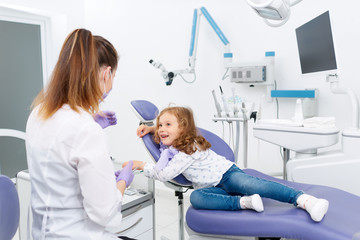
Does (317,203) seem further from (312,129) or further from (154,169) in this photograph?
(154,169)

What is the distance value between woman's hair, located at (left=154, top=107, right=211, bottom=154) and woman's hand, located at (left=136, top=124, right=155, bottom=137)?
1.2 inches

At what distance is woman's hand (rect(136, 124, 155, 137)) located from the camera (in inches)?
71.1

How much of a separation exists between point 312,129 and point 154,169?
0.87 m

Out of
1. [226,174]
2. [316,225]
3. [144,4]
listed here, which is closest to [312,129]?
[226,174]

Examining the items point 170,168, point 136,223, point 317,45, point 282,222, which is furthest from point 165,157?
point 317,45

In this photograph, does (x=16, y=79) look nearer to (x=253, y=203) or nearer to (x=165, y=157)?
(x=165, y=157)

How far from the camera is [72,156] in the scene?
94 centimetres

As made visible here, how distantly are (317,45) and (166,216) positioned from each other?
1.70 m

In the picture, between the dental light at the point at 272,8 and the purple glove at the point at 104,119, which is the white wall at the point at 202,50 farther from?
the purple glove at the point at 104,119

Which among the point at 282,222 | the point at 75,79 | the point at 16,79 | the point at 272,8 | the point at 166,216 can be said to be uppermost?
the point at 272,8

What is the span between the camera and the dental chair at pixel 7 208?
38.9 inches

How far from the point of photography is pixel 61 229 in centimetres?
99

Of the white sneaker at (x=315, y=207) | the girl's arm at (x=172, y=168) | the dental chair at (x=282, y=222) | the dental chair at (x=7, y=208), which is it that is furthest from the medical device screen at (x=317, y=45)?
the dental chair at (x=7, y=208)

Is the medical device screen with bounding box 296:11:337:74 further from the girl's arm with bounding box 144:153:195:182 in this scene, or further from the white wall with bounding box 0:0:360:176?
the girl's arm with bounding box 144:153:195:182
